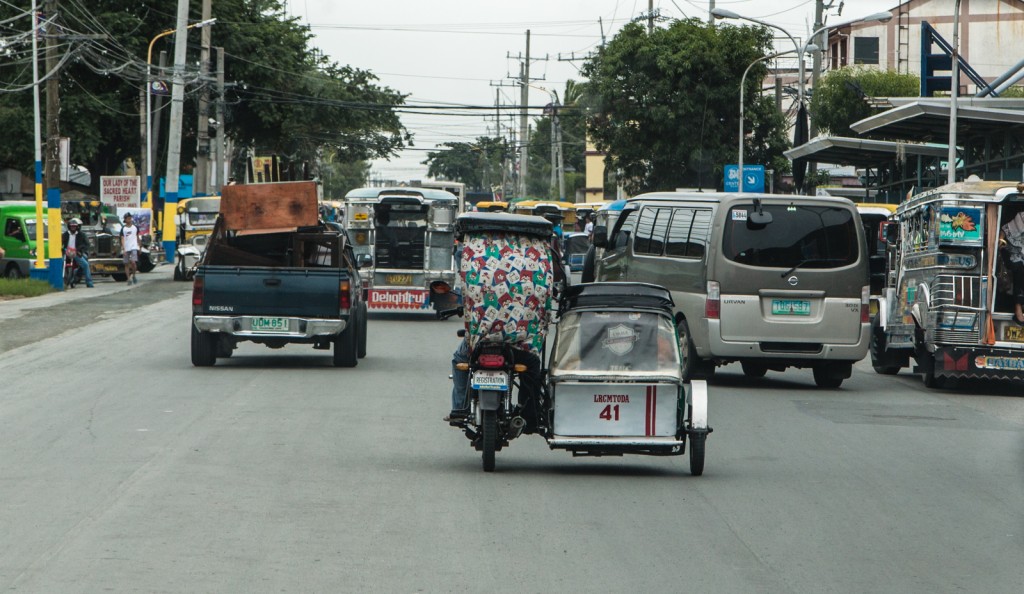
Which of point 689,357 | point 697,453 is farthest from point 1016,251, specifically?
point 697,453

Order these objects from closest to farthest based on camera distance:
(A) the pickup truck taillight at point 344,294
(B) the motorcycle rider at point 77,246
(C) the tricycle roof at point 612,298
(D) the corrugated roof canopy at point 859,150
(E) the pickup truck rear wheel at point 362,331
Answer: (C) the tricycle roof at point 612,298 < (A) the pickup truck taillight at point 344,294 < (E) the pickup truck rear wheel at point 362,331 < (D) the corrugated roof canopy at point 859,150 < (B) the motorcycle rider at point 77,246

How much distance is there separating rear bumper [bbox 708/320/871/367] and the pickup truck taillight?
4.22 meters

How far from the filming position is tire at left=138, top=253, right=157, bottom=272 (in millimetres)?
44562

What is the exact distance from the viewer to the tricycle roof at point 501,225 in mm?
9711

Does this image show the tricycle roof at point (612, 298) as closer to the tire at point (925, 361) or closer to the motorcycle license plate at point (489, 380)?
the motorcycle license plate at point (489, 380)

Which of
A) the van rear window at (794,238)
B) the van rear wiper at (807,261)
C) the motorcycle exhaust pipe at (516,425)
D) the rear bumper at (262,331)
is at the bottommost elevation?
the motorcycle exhaust pipe at (516,425)

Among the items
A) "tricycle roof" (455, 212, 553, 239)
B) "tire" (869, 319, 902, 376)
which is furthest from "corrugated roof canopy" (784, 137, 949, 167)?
"tricycle roof" (455, 212, 553, 239)

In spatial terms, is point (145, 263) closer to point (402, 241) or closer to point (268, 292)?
point (402, 241)

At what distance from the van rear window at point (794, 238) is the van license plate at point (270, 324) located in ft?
17.0

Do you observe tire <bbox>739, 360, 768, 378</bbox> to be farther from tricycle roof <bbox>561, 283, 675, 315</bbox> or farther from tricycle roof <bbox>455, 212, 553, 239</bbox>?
tricycle roof <bbox>455, 212, 553, 239</bbox>

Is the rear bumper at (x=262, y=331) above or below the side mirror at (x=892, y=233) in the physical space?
below

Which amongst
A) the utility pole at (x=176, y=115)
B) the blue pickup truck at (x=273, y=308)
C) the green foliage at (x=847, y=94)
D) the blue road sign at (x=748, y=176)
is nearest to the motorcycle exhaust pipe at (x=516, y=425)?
the blue pickup truck at (x=273, y=308)

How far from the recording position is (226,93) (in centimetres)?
6134

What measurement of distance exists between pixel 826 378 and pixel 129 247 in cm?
2578
